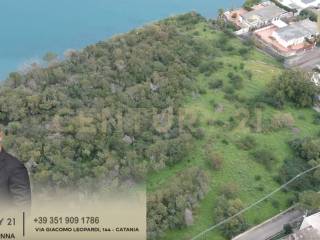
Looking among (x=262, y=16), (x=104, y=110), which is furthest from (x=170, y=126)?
(x=262, y=16)

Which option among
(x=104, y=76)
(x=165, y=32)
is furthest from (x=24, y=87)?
(x=165, y=32)

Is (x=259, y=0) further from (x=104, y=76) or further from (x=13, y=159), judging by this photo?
(x=13, y=159)

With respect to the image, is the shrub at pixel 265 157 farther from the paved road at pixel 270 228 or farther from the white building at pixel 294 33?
the white building at pixel 294 33

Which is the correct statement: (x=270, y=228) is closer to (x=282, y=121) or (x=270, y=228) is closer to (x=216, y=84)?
(x=282, y=121)

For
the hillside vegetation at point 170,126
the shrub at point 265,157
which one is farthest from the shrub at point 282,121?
the shrub at point 265,157

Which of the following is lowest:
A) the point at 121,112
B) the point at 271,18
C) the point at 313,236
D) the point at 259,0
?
the point at 313,236

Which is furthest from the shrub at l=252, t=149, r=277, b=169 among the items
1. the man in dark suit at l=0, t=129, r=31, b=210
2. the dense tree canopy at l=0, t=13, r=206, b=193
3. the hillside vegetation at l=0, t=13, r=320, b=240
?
the man in dark suit at l=0, t=129, r=31, b=210

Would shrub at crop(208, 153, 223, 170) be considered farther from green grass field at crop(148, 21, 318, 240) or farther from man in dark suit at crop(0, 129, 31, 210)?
man in dark suit at crop(0, 129, 31, 210)
